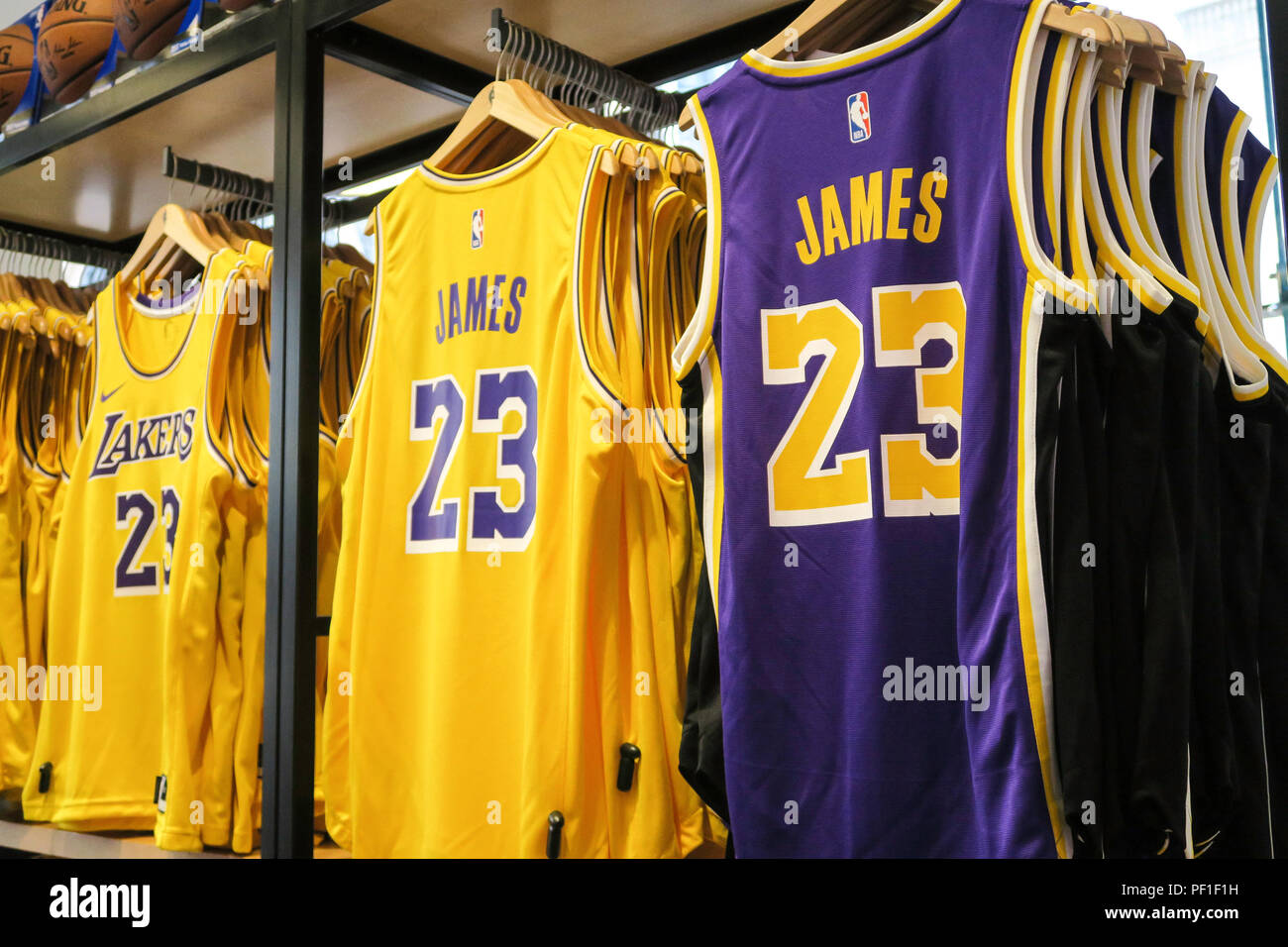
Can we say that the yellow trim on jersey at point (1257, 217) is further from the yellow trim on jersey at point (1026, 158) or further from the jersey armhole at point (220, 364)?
the jersey armhole at point (220, 364)

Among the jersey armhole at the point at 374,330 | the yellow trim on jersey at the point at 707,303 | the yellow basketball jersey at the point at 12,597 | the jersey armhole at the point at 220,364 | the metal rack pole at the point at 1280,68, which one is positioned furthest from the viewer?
the yellow basketball jersey at the point at 12,597

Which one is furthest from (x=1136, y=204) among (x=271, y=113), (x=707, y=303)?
(x=271, y=113)

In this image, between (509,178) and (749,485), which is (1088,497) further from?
(509,178)

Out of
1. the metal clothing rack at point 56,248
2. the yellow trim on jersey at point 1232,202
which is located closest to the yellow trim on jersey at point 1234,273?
the yellow trim on jersey at point 1232,202

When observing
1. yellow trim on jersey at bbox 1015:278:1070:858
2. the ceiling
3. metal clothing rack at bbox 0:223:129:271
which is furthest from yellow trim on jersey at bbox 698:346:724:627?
Result: metal clothing rack at bbox 0:223:129:271

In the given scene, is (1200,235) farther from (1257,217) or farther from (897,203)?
(897,203)

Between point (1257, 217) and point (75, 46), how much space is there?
1938 millimetres

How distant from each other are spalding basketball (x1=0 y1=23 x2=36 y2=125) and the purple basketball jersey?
1621 mm

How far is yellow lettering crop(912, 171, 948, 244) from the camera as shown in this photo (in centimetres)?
125

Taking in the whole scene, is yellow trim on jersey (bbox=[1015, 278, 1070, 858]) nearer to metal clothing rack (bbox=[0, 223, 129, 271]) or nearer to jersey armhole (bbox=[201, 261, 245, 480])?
jersey armhole (bbox=[201, 261, 245, 480])

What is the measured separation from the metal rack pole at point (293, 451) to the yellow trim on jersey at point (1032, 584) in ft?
3.27

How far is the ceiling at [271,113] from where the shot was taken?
1750 millimetres

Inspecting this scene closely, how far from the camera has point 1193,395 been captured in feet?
3.62

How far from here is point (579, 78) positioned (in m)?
1.77
